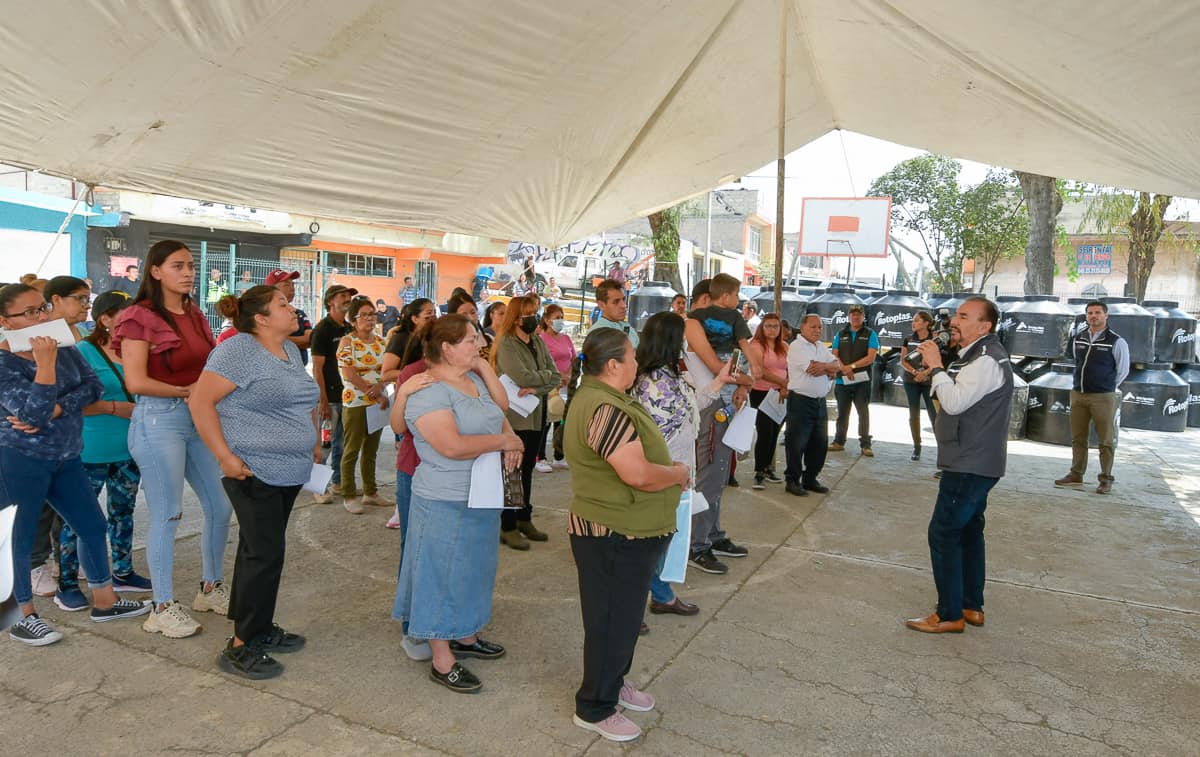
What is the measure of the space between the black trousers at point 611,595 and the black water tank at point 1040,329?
11197mm

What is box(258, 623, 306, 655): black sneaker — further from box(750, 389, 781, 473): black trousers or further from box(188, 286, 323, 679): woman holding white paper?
box(750, 389, 781, 473): black trousers

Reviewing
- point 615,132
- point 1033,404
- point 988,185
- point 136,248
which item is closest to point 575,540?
point 615,132

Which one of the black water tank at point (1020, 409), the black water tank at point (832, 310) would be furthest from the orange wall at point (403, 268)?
the black water tank at point (1020, 409)

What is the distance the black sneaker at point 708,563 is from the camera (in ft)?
16.3

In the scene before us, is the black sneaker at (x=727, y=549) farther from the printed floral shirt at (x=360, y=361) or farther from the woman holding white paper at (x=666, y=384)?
the printed floral shirt at (x=360, y=361)

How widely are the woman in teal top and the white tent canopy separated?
107cm

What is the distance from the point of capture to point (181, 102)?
384cm

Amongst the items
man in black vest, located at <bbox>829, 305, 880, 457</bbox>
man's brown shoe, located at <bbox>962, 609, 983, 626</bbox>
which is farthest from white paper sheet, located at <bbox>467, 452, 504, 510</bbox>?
man in black vest, located at <bbox>829, 305, 880, 457</bbox>

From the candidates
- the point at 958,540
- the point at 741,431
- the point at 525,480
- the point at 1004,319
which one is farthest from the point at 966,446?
the point at 1004,319

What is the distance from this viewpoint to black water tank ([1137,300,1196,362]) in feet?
38.7

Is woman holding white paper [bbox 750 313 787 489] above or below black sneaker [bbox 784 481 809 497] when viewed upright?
above

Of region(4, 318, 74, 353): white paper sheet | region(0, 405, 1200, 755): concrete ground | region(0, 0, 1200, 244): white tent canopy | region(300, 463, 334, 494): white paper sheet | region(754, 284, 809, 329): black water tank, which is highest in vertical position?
region(0, 0, 1200, 244): white tent canopy

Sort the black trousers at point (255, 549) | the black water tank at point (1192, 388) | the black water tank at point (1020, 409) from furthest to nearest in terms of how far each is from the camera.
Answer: the black water tank at point (1192, 388), the black water tank at point (1020, 409), the black trousers at point (255, 549)

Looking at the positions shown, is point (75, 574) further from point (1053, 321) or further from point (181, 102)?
point (1053, 321)
